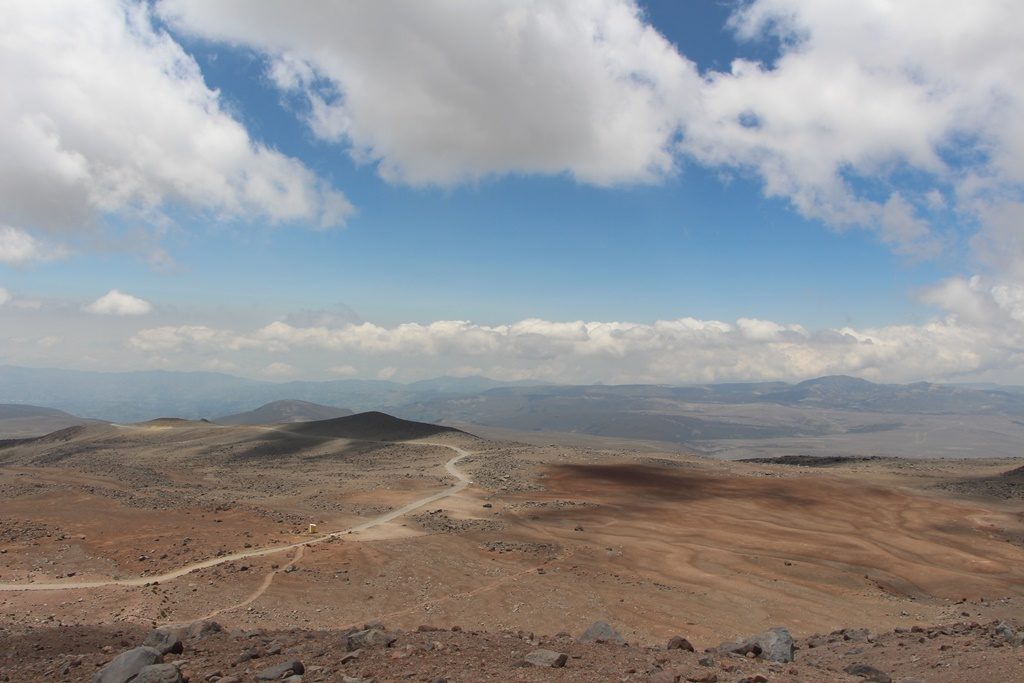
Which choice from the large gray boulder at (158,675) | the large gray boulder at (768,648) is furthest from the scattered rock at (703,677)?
the large gray boulder at (158,675)

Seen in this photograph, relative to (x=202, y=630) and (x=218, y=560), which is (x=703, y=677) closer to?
(x=202, y=630)

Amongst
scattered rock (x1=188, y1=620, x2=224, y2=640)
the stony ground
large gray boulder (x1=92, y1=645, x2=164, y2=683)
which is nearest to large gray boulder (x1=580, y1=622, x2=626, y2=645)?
the stony ground

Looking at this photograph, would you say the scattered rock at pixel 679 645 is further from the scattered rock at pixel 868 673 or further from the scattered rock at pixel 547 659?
the scattered rock at pixel 547 659

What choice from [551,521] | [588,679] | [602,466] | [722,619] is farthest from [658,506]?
[588,679]

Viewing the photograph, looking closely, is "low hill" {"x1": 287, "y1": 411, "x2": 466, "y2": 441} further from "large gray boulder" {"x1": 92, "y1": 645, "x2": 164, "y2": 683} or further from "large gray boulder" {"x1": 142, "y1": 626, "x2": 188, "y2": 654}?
"large gray boulder" {"x1": 92, "y1": 645, "x2": 164, "y2": 683}

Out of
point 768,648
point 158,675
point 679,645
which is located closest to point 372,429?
point 679,645

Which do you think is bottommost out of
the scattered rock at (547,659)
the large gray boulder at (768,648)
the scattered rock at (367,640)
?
the large gray boulder at (768,648)

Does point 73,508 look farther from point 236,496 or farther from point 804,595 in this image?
point 804,595
